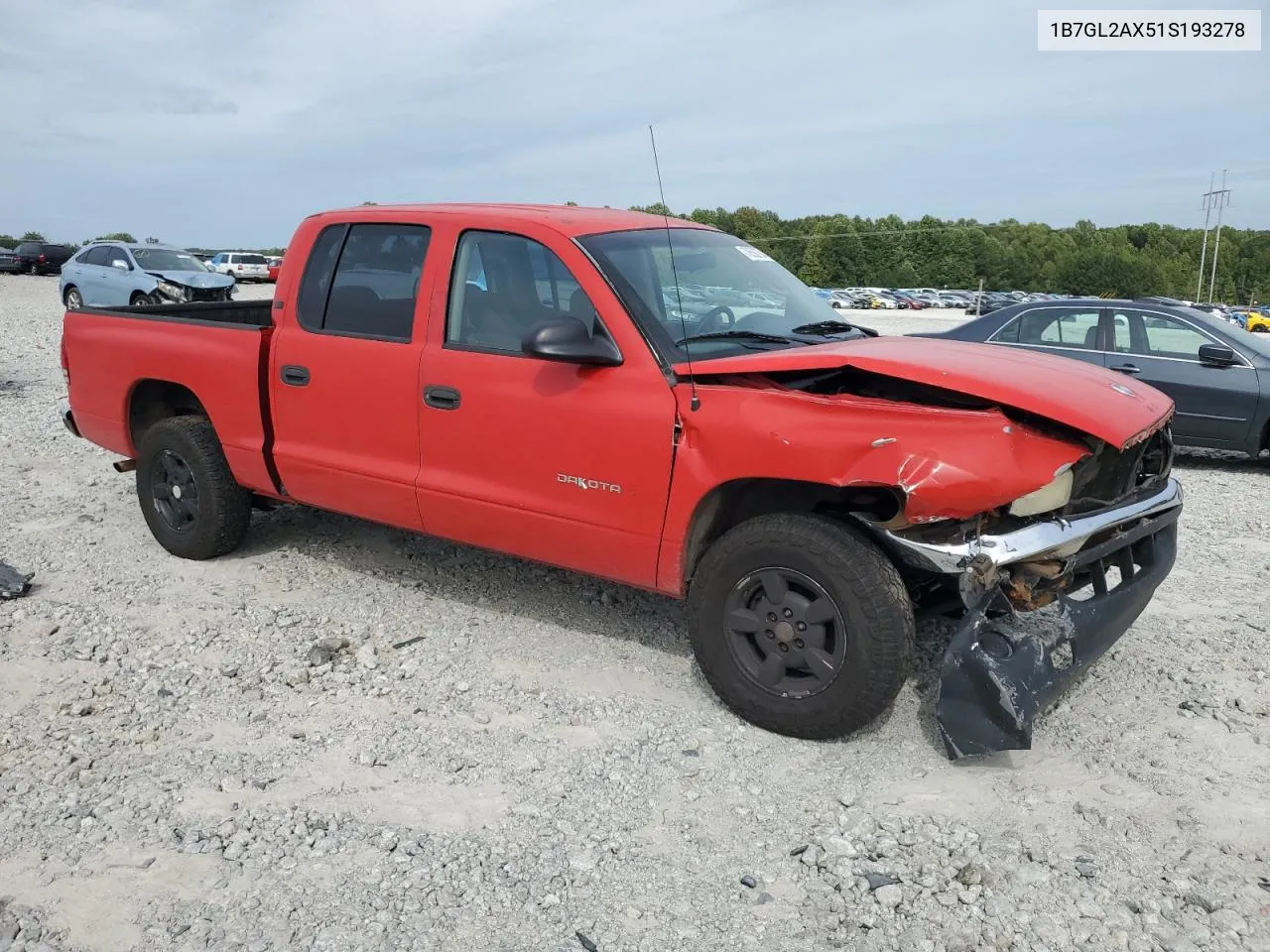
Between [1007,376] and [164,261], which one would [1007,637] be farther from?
[164,261]

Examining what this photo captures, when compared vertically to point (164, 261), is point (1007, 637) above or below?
below

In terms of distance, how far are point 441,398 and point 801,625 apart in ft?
5.97

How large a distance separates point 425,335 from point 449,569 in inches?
61.9

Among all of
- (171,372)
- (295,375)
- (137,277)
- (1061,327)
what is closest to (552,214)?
(295,375)

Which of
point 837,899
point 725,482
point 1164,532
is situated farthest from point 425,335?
point 1164,532

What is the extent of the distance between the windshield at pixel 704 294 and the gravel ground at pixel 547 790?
1.42 m

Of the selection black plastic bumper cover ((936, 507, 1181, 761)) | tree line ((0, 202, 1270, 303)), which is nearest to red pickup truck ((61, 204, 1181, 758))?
black plastic bumper cover ((936, 507, 1181, 761))

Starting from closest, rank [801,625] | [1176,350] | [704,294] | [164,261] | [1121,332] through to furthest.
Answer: [801,625]
[704,294]
[1176,350]
[1121,332]
[164,261]

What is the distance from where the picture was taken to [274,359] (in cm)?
514

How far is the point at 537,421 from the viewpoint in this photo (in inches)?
167

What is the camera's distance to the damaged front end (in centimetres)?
344

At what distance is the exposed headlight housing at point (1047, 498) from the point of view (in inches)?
136

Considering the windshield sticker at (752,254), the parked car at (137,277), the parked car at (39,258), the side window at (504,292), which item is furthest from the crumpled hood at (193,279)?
the parked car at (39,258)

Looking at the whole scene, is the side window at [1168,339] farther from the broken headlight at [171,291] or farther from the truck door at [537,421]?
the broken headlight at [171,291]
